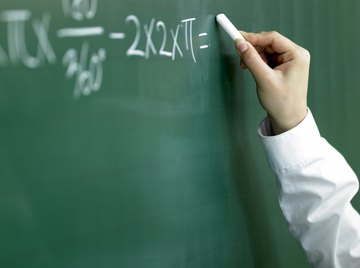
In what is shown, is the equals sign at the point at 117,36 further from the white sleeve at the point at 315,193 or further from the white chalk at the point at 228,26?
the white sleeve at the point at 315,193

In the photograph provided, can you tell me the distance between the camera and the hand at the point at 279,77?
2.67 ft

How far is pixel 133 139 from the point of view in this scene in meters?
0.66

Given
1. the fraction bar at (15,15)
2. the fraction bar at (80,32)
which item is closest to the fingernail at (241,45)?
the fraction bar at (80,32)

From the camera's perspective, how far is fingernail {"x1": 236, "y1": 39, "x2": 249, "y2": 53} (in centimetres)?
79

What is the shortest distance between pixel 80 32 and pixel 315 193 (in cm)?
52

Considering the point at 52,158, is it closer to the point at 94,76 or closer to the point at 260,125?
the point at 94,76

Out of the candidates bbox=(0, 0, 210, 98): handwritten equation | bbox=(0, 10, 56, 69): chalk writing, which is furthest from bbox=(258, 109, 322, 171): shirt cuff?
bbox=(0, 10, 56, 69): chalk writing

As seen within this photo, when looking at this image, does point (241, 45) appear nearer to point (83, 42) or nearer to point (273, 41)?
point (273, 41)

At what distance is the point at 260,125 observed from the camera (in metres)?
0.91

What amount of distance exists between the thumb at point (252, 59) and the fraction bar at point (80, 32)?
0.88 feet

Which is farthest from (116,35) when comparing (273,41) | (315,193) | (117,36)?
(315,193)

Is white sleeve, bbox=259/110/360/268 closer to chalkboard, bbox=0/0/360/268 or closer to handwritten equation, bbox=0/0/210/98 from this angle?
chalkboard, bbox=0/0/360/268

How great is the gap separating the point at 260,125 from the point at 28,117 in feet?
1.61

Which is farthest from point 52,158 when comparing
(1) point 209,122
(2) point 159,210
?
(1) point 209,122
